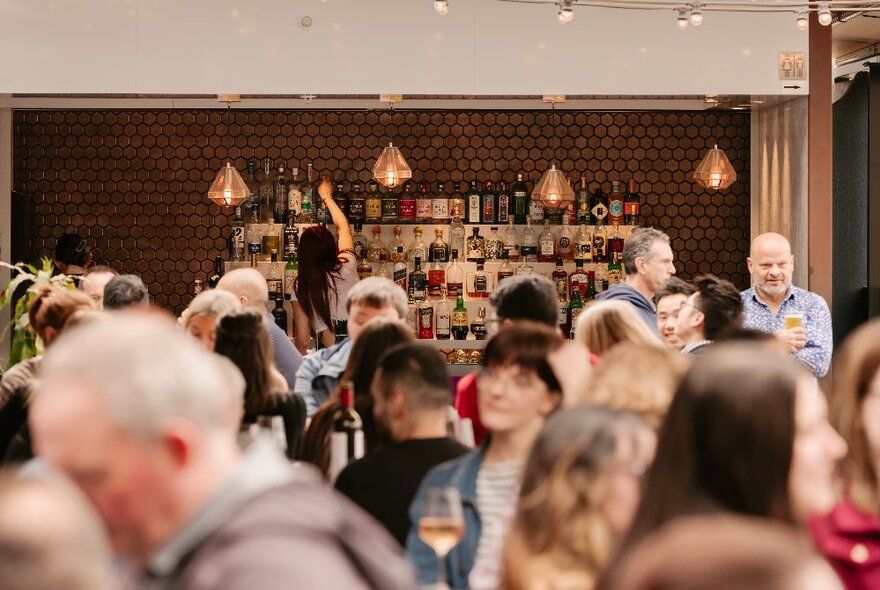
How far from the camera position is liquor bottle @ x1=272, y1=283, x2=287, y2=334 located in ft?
28.0

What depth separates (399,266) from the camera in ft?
28.1

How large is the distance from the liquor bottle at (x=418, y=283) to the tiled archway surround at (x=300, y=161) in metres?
0.83

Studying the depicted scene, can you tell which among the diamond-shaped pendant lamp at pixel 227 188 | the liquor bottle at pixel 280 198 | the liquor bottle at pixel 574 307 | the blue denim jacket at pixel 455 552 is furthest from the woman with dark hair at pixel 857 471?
the liquor bottle at pixel 280 198

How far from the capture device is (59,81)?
7.30m

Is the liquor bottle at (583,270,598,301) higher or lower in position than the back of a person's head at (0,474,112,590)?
lower

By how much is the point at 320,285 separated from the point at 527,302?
3432 mm

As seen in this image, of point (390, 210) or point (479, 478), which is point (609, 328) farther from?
point (390, 210)

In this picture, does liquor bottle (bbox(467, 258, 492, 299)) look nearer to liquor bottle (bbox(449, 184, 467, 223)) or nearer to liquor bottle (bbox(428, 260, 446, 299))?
liquor bottle (bbox(428, 260, 446, 299))

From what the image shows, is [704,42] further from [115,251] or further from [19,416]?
[19,416]

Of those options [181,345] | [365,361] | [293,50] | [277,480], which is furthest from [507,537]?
[293,50]

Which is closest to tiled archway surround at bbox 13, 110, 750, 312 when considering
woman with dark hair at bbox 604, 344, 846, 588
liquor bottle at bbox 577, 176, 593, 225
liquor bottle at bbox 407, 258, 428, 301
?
liquor bottle at bbox 577, 176, 593, 225

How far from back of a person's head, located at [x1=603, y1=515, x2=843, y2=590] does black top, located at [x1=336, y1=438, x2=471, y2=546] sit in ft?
7.67

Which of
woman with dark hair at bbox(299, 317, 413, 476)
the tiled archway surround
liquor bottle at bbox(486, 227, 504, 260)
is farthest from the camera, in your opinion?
the tiled archway surround

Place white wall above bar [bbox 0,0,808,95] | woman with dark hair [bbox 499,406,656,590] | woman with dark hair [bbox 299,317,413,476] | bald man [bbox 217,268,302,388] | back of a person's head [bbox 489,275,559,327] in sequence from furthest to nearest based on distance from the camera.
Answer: white wall above bar [bbox 0,0,808,95]
bald man [bbox 217,268,302,388]
back of a person's head [bbox 489,275,559,327]
woman with dark hair [bbox 299,317,413,476]
woman with dark hair [bbox 499,406,656,590]
